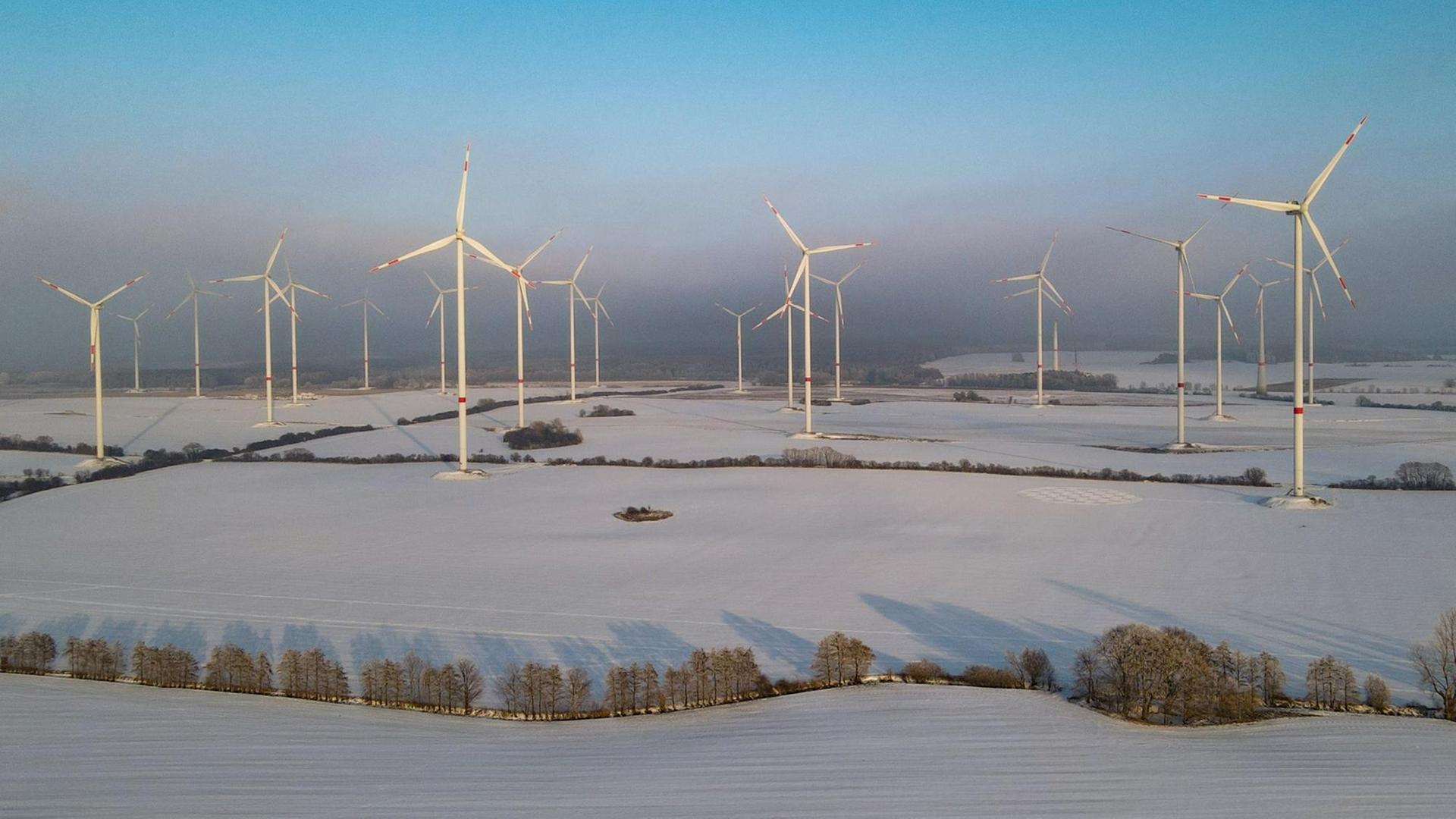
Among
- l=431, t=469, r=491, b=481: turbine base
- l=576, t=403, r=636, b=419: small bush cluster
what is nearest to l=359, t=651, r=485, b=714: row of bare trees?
l=431, t=469, r=491, b=481: turbine base

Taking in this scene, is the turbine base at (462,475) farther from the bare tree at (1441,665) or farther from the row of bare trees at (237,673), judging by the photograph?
the bare tree at (1441,665)

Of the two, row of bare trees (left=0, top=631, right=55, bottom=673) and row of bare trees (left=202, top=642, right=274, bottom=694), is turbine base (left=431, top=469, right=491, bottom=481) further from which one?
row of bare trees (left=202, top=642, right=274, bottom=694)

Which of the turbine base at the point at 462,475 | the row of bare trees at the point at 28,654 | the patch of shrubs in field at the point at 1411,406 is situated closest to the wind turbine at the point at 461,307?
the turbine base at the point at 462,475

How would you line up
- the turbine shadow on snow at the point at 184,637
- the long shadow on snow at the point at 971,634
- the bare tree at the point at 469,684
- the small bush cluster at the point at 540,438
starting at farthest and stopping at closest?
the small bush cluster at the point at 540,438
the turbine shadow on snow at the point at 184,637
the long shadow on snow at the point at 971,634
the bare tree at the point at 469,684

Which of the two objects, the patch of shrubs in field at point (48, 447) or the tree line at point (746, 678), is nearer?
the tree line at point (746, 678)

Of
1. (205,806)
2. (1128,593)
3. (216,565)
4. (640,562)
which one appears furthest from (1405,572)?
(216,565)
